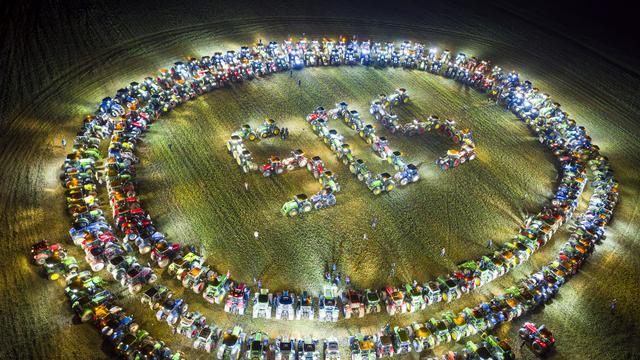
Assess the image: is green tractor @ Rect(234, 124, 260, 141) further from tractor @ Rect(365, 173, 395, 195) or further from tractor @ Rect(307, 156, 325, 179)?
tractor @ Rect(365, 173, 395, 195)

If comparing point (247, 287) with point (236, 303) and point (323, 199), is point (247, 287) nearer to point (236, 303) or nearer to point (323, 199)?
point (236, 303)

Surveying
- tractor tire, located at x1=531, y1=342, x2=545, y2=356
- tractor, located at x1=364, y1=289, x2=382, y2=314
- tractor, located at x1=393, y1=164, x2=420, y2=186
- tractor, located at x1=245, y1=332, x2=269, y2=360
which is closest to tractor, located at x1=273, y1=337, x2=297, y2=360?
tractor, located at x1=245, y1=332, x2=269, y2=360

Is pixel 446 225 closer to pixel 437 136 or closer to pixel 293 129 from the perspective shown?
pixel 437 136

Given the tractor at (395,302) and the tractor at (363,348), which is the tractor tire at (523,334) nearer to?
the tractor at (395,302)

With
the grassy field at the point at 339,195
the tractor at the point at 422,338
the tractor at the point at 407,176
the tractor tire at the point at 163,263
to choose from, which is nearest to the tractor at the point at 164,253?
the tractor tire at the point at 163,263

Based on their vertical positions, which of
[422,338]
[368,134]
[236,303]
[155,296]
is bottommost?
[422,338]

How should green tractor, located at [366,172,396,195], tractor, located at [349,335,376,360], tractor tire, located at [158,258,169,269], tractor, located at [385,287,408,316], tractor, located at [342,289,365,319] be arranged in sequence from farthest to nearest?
green tractor, located at [366,172,396,195] → tractor tire, located at [158,258,169,269] → tractor, located at [385,287,408,316] → tractor, located at [342,289,365,319] → tractor, located at [349,335,376,360]

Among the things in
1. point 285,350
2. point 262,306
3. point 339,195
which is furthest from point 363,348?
point 339,195
